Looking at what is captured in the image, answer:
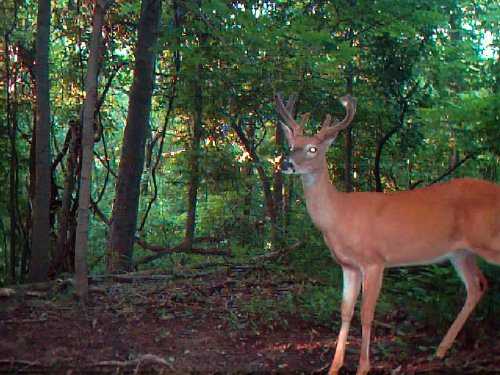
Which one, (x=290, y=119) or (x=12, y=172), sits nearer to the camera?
(x=290, y=119)

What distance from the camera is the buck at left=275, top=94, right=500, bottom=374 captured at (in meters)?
5.02

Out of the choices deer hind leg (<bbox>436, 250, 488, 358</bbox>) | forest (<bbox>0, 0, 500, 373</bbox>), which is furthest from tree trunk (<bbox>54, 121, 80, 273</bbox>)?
deer hind leg (<bbox>436, 250, 488, 358</bbox>)

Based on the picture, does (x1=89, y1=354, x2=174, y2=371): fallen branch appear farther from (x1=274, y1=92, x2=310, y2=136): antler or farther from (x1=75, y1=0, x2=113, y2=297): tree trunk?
(x1=274, y1=92, x2=310, y2=136): antler

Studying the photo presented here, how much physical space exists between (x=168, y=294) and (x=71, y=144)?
2.90 m

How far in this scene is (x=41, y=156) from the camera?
734 centimetres

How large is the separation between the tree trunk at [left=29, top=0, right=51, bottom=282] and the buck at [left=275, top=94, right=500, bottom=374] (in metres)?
3.50

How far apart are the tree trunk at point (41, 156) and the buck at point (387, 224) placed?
11.5 feet

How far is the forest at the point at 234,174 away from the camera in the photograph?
17.9 ft

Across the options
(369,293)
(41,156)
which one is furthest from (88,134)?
(369,293)

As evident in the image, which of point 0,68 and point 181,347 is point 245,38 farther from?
point 0,68

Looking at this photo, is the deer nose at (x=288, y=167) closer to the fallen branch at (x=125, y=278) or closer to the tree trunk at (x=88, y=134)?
the tree trunk at (x=88, y=134)

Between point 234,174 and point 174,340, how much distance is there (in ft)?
19.4

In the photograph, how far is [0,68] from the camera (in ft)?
34.6

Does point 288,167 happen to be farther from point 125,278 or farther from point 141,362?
point 125,278
